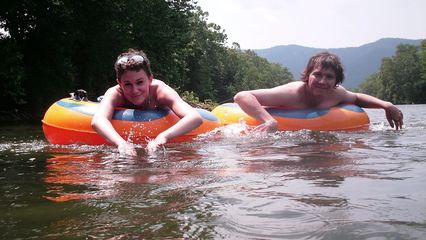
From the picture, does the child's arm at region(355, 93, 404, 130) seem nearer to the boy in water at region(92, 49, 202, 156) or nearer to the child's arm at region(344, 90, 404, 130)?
the child's arm at region(344, 90, 404, 130)

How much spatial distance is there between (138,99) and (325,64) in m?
2.64

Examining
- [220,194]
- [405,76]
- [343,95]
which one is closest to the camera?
[220,194]

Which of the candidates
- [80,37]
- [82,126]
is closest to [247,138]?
[82,126]

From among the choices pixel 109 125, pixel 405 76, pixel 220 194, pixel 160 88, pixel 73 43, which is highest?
pixel 73 43

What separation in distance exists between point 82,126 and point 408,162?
3619mm

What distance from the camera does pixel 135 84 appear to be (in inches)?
195

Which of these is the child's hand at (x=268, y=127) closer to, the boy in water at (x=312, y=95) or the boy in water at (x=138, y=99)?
the boy in water at (x=312, y=95)

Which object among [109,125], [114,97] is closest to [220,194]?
[109,125]

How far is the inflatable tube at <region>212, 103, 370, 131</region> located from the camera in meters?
6.32

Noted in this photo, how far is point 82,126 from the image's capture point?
5.37 meters

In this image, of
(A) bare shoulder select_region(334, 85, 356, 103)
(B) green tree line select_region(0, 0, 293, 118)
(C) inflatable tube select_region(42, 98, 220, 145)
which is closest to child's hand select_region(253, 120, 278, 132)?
(C) inflatable tube select_region(42, 98, 220, 145)

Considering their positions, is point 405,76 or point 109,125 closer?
point 109,125

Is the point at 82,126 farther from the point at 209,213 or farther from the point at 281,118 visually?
the point at 209,213

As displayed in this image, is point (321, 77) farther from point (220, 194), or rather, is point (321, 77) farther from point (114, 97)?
point (220, 194)
